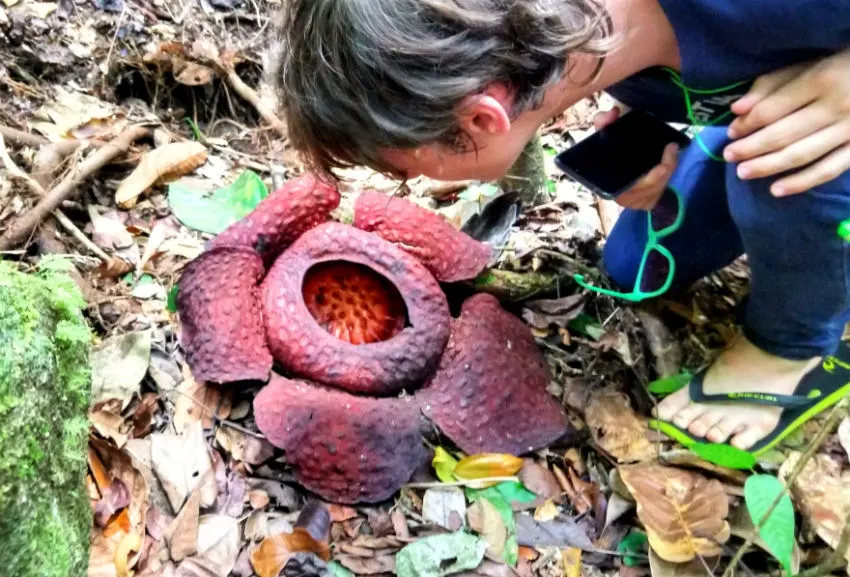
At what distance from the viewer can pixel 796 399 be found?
166 centimetres

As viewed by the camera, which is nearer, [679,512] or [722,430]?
[679,512]

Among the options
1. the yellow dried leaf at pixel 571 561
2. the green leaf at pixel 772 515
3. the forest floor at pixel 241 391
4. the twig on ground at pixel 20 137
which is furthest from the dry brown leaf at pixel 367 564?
the twig on ground at pixel 20 137

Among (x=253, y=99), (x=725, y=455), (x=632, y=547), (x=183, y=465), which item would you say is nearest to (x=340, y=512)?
(x=183, y=465)

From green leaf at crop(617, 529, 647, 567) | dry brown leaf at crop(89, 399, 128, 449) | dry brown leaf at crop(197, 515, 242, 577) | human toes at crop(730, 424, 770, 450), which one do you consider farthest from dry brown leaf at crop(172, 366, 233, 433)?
human toes at crop(730, 424, 770, 450)

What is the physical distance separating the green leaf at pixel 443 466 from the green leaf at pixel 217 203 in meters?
0.84

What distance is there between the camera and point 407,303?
1.71 metres

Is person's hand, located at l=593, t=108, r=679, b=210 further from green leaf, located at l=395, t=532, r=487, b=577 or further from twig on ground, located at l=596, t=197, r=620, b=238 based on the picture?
green leaf, located at l=395, t=532, r=487, b=577

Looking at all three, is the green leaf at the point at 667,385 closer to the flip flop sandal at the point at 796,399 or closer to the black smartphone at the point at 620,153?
the flip flop sandal at the point at 796,399

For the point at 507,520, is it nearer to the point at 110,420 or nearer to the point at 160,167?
the point at 110,420

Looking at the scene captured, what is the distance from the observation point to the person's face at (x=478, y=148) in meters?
1.20

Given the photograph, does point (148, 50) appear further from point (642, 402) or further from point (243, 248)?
point (642, 402)

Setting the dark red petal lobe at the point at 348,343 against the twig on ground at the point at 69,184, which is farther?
the twig on ground at the point at 69,184

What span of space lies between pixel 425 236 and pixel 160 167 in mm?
778

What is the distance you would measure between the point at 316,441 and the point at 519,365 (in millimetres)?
510
